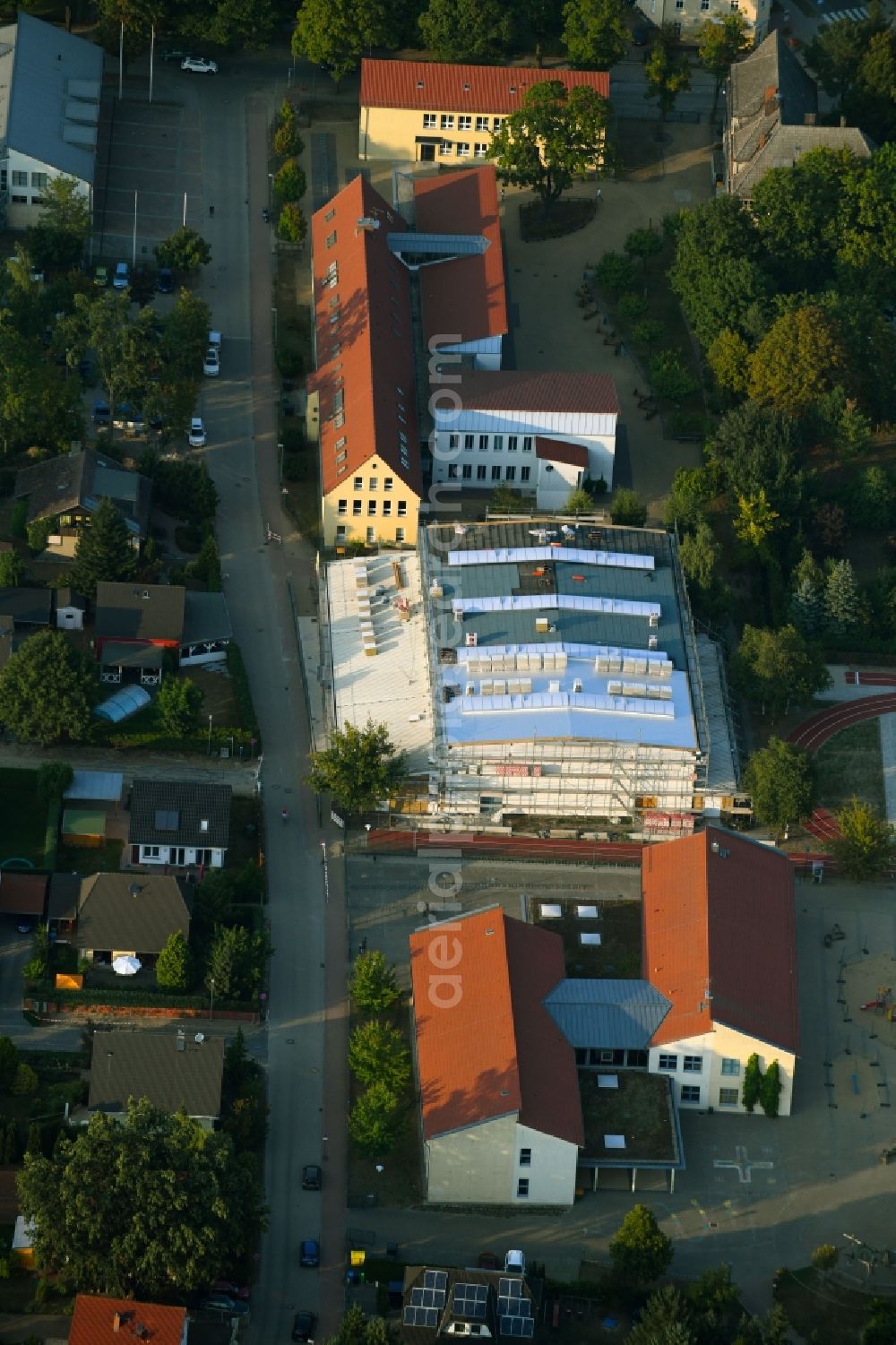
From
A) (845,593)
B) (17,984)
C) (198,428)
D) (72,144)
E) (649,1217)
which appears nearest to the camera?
(649,1217)

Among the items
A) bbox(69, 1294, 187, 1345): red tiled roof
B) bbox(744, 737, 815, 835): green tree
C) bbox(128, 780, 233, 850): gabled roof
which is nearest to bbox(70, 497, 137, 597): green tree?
bbox(128, 780, 233, 850): gabled roof

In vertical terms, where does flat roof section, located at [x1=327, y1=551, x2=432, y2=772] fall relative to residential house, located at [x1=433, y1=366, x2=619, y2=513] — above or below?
below

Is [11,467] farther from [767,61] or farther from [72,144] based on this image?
[767,61]

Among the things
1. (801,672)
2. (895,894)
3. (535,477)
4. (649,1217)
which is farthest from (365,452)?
(649,1217)

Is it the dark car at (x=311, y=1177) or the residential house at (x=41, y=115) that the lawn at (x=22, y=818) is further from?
the residential house at (x=41, y=115)

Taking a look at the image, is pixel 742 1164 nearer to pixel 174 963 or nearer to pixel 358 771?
pixel 358 771

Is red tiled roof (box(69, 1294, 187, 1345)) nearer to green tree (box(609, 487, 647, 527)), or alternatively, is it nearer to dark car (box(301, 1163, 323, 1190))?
dark car (box(301, 1163, 323, 1190))
